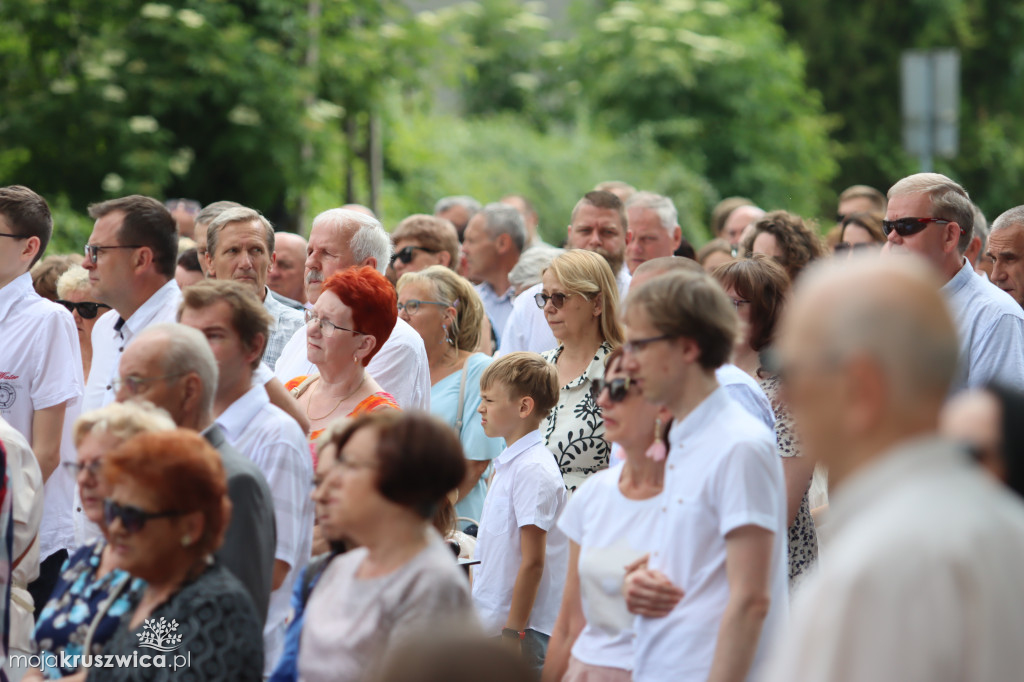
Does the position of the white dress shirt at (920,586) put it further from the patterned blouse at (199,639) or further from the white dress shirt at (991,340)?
the white dress shirt at (991,340)

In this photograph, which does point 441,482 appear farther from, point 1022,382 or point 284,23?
point 284,23

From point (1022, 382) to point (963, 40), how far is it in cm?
2303

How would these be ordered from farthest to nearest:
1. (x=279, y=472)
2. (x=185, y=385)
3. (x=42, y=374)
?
(x=42, y=374), (x=279, y=472), (x=185, y=385)

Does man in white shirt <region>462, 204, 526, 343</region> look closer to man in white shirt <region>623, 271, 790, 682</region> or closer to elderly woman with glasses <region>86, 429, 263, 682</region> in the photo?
man in white shirt <region>623, 271, 790, 682</region>

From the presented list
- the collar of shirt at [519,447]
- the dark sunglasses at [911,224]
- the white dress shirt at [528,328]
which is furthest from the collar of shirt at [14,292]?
the dark sunglasses at [911,224]

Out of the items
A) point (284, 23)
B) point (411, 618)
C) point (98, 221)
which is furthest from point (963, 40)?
point (411, 618)

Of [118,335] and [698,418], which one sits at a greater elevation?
[698,418]

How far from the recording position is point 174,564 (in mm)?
3000

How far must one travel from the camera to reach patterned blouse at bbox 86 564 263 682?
113 inches

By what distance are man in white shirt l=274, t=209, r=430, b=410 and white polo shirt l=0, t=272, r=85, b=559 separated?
0.92 m

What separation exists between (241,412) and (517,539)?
132cm

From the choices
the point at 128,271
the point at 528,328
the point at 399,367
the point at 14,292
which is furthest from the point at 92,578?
the point at 528,328

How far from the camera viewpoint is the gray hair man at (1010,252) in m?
5.88

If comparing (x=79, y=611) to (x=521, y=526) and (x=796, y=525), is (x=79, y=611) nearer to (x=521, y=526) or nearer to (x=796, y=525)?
(x=521, y=526)
